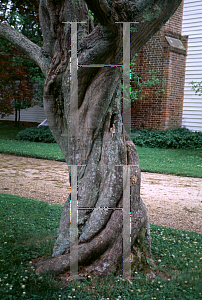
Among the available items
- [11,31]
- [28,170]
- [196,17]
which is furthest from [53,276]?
[196,17]

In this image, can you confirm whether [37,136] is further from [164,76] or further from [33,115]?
[33,115]

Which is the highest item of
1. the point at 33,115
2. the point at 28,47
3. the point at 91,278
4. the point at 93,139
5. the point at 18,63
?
the point at 18,63

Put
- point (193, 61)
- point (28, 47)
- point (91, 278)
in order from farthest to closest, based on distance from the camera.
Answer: point (193, 61) < point (28, 47) < point (91, 278)

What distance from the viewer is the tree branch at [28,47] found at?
365 cm

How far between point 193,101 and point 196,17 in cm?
376

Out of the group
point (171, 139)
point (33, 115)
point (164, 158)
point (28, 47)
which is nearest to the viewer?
point (28, 47)

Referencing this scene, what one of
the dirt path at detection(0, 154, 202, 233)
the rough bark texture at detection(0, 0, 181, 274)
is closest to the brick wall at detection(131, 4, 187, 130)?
A: the dirt path at detection(0, 154, 202, 233)

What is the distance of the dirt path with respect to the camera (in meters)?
5.49

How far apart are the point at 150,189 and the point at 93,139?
4.06 metres

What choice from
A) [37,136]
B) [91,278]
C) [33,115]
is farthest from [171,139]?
[33,115]

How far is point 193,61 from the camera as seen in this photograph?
1488 centimetres

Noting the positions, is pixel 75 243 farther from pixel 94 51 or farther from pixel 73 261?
pixel 94 51

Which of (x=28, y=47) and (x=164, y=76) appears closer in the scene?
(x=28, y=47)

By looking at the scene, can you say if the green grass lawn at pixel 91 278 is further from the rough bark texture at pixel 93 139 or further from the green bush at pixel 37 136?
the green bush at pixel 37 136
